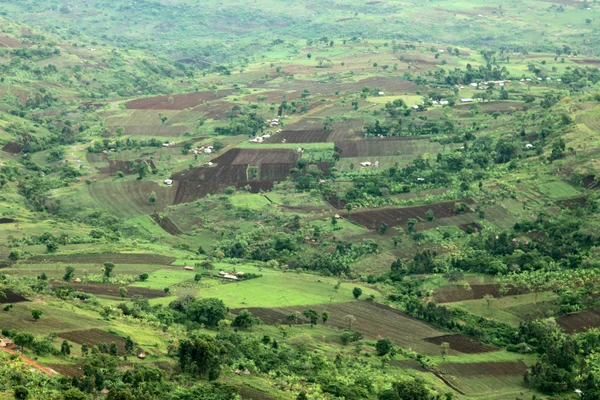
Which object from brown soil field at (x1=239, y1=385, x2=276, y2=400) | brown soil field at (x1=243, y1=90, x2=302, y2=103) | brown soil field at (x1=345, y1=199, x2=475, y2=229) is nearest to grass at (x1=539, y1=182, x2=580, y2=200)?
brown soil field at (x1=345, y1=199, x2=475, y2=229)

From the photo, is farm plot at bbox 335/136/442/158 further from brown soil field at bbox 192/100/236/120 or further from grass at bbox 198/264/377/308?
grass at bbox 198/264/377/308

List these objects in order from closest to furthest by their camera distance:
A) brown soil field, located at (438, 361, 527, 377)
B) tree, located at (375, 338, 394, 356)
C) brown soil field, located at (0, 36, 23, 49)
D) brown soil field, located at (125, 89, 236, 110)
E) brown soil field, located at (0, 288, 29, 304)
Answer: brown soil field, located at (0, 288, 29, 304), brown soil field, located at (438, 361, 527, 377), tree, located at (375, 338, 394, 356), brown soil field, located at (125, 89, 236, 110), brown soil field, located at (0, 36, 23, 49)

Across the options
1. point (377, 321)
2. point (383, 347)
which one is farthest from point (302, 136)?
point (383, 347)

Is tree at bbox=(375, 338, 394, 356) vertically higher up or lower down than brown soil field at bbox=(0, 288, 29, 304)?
lower down

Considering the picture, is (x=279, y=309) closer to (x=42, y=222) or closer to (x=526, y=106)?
(x=42, y=222)

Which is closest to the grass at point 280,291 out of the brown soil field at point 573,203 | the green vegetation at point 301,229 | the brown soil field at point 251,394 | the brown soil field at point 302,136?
the green vegetation at point 301,229

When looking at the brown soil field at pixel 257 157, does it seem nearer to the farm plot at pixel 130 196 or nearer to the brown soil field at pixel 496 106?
the farm plot at pixel 130 196
